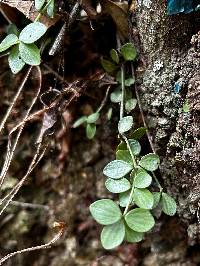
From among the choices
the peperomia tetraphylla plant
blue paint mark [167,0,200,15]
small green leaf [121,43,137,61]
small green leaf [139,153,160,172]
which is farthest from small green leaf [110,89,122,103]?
blue paint mark [167,0,200,15]

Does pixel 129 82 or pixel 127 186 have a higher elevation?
pixel 129 82

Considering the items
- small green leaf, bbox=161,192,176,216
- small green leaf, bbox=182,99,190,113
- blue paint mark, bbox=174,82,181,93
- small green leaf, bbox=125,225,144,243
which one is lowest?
small green leaf, bbox=161,192,176,216

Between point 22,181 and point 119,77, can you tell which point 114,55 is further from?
point 22,181

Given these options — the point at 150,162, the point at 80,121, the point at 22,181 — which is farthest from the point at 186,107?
the point at 22,181

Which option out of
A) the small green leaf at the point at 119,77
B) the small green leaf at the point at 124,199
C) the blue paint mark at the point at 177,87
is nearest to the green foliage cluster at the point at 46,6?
the small green leaf at the point at 119,77

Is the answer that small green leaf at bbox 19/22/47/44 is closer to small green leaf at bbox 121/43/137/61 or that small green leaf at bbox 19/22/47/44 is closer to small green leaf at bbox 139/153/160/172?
small green leaf at bbox 121/43/137/61

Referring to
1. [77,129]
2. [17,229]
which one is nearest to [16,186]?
[17,229]

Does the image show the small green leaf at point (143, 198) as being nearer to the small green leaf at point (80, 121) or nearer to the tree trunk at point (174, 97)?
the tree trunk at point (174, 97)
